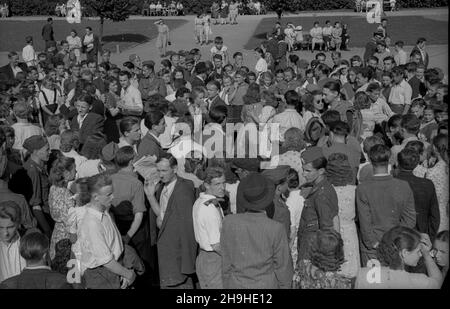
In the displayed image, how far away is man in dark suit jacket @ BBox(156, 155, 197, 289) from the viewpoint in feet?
21.1

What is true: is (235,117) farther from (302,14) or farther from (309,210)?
(302,14)

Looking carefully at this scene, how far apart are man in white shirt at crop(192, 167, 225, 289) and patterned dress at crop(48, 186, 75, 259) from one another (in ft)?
5.01

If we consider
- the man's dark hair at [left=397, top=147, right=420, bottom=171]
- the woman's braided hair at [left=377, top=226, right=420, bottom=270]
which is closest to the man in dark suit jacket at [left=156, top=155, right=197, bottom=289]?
the woman's braided hair at [left=377, top=226, right=420, bottom=270]

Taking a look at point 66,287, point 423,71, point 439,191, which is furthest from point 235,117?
point 66,287

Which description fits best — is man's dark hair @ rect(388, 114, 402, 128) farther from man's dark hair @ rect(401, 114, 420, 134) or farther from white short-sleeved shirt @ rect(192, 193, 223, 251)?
white short-sleeved shirt @ rect(192, 193, 223, 251)

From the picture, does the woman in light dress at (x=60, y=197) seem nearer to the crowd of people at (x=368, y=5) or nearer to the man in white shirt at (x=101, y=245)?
the man in white shirt at (x=101, y=245)

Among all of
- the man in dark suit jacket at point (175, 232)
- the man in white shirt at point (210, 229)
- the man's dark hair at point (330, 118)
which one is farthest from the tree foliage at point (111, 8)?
the man in white shirt at point (210, 229)

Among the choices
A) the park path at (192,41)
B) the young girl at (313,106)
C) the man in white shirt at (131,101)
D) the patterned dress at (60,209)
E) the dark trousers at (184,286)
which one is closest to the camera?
the dark trousers at (184,286)

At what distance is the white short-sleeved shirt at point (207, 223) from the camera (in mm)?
5887

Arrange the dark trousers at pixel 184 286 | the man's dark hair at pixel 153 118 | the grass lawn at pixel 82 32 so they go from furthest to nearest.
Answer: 1. the grass lawn at pixel 82 32
2. the man's dark hair at pixel 153 118
3. the dark trousers at pixel 184 286

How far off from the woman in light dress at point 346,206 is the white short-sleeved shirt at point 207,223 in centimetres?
134

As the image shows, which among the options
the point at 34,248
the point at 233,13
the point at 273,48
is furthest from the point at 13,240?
the point at 233,13

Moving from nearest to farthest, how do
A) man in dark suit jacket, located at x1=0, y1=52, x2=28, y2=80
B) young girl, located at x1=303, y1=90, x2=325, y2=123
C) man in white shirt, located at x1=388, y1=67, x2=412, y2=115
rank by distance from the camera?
young girl, located at x1=303, y1=90, x2=325, y2=123 → man in white shirt, located at x1=388, y1=67, x2=412, y2=115 → man in dark suit jacket, located at x1=0, y1=52, x2=28, y2=80

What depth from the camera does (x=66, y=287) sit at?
5242mm
